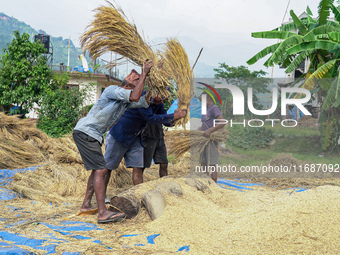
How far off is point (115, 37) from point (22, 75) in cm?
736

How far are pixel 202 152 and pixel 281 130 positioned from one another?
327 centimetres

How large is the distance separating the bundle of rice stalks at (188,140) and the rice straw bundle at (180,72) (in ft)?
1.60

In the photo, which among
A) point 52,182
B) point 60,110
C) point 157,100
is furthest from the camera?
point 60,110

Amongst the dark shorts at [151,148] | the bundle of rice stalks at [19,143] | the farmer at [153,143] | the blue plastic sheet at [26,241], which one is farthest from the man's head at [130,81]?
the bundle of rice stalks at [19,143]

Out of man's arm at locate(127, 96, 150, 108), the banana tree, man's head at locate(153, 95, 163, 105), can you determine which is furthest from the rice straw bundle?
the banana tree

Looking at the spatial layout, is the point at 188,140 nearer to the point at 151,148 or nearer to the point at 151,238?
the point at 151,148

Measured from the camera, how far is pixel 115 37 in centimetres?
368

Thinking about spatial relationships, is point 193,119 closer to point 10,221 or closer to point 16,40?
point 10,221

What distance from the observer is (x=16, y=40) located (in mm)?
10125

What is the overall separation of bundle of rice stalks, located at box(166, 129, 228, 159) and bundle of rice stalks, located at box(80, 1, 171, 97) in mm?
810

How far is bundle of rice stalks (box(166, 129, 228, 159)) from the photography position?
4098mm

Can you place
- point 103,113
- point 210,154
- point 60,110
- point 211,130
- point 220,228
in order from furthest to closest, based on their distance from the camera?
point 60,110 → point 210,154 → point 211,130 → point 103,113 → point 220,228

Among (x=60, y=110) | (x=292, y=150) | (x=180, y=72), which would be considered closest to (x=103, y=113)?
(x=180, y=72)

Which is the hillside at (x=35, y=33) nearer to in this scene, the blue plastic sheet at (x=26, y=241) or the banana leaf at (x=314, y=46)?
the banana leaf at (x=314, y=46)
